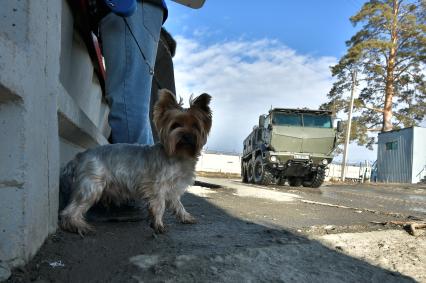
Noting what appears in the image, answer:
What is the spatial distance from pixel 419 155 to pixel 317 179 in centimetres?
1563

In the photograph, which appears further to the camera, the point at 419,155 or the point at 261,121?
the point at 419,155

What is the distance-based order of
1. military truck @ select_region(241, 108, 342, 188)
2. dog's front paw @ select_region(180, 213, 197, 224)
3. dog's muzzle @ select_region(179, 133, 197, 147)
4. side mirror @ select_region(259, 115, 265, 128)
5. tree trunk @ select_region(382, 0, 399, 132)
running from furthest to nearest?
tree trunk @ select_region(382, 0, 399, 132), side mirror @ select_region(259, 115, 265, 128), military truck @ select_region(241, 108, 342, 188), dog's front paw @ select_region(180, 213, 197, 224), dog's muzzle @ select_region(179, 133, 197, 147)

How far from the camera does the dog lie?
250cm

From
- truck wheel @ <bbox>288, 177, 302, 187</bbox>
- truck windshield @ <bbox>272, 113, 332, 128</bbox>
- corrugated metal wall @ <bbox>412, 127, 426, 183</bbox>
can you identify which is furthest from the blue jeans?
corrugated metal wall @ <bbox>412, 127, 426, 183</bbox>

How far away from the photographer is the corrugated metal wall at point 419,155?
2680cm

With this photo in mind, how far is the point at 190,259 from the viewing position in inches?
72.5

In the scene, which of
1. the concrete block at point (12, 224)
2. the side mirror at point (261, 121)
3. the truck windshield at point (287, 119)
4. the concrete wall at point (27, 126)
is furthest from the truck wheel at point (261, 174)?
the concrete block at point (12, 224)

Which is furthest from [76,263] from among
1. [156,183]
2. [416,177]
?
[416,177]

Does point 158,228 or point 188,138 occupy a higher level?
point 188,138

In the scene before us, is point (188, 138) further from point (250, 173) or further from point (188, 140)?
point (250, 173)

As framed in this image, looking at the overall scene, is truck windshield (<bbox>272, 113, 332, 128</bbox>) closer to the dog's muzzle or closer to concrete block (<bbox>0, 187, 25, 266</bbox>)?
the dog's muzzle

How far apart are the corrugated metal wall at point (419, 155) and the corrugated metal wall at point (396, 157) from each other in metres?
0.26

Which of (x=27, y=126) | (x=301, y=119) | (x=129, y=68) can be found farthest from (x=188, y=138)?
(x=301, y=119)

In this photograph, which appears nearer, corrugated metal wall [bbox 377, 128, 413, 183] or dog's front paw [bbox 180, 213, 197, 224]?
dog's front paw [bbox 180, 213, 197, 224]
